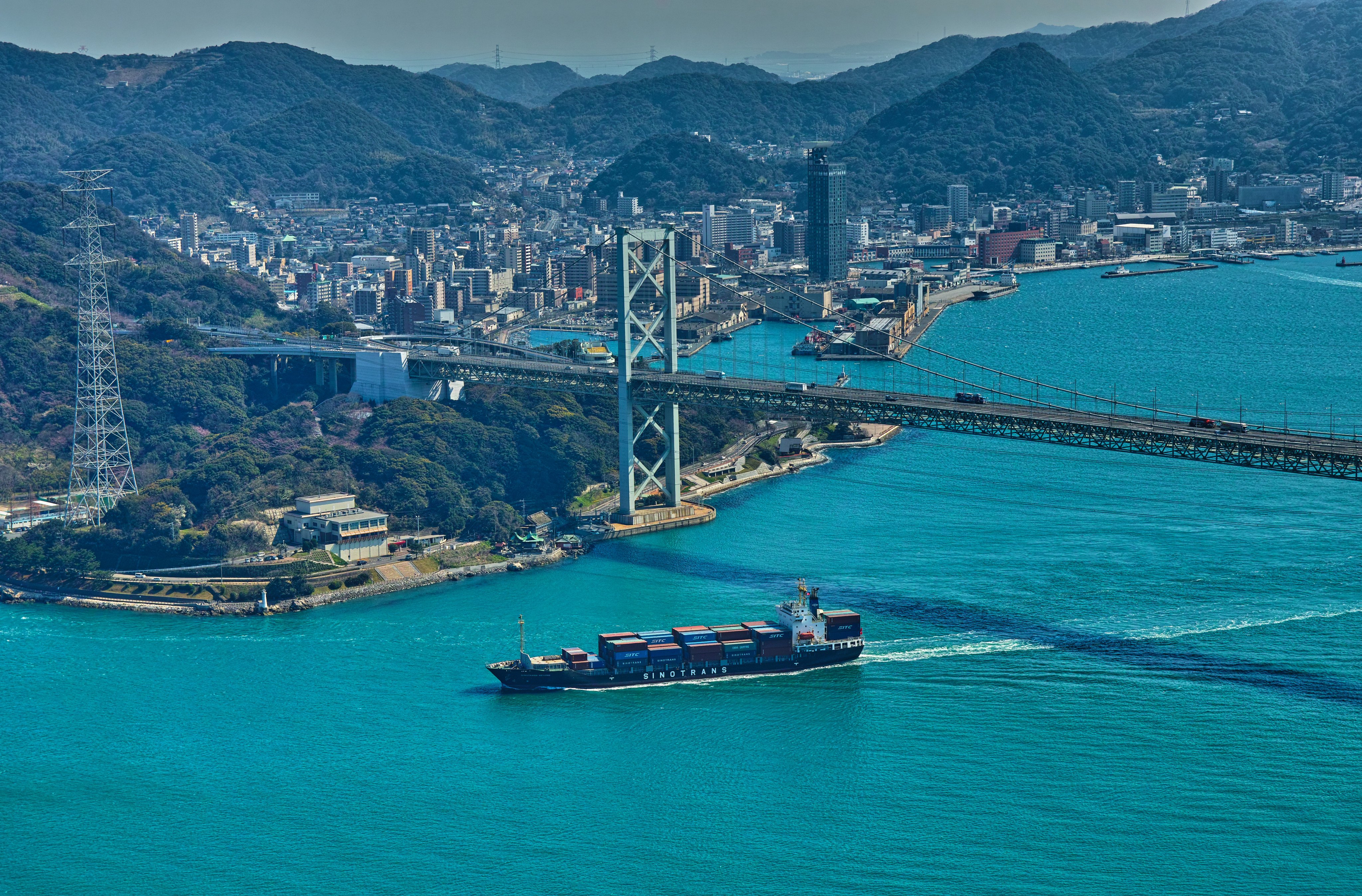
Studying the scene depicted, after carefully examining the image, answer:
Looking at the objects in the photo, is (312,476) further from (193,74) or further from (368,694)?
(193,74)

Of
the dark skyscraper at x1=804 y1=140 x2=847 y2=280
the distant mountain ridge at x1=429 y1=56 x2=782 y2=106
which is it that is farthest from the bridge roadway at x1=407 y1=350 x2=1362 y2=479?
the distant mountain ridge at x1=429 y1=56 x2=782 y2=106

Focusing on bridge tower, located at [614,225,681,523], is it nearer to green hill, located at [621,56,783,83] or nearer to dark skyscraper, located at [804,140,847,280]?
dark skyscraper, located at [804,140,847,280]

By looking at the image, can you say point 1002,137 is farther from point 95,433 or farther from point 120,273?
point 95,433

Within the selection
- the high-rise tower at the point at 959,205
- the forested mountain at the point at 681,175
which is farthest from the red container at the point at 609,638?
the forested mountain at the point at 681,175

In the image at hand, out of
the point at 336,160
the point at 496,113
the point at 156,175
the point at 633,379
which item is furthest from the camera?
the point at 496,113

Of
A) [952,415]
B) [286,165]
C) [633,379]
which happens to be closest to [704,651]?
[952,415]

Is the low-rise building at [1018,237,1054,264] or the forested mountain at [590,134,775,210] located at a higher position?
the forested mountain at [590,134,775,210]
